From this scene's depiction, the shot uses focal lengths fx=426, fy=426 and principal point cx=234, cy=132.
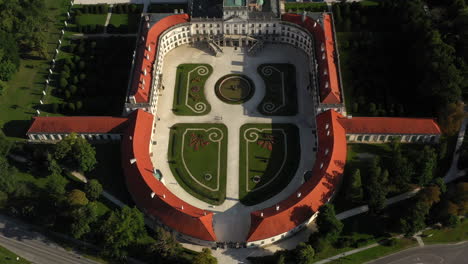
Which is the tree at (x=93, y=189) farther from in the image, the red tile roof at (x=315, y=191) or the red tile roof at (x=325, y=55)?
the red tile roof at (x=325, y=55)

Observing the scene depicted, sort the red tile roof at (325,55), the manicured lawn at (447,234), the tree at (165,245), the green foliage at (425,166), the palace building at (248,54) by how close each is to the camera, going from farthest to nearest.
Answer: the red tile roof at (325,55), the green foliage at (425,166), the manicured lawn at (447,234), the palace building at (248,54), the tree at (165,245)

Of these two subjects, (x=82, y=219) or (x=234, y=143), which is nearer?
(x=82, y=219)

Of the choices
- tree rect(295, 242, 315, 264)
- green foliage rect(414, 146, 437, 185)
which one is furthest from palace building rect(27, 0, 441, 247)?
green foliage rect(414, 146, 437, 185)

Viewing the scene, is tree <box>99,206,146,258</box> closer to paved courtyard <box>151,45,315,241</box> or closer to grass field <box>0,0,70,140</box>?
paved courtyard <box>151,45,315,241</box>

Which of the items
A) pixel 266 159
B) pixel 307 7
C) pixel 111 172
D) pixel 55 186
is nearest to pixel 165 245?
pixel 111 172

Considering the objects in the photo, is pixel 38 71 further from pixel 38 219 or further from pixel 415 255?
pixel 415 255

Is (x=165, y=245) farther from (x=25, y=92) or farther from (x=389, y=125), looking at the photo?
(x=25, y=92)

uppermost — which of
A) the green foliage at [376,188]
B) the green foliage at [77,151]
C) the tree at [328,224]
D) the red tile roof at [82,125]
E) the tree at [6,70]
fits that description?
the tree at [6,70]

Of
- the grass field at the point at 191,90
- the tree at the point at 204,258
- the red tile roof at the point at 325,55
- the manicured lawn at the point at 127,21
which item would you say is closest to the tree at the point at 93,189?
the tree at the point at 204,258
